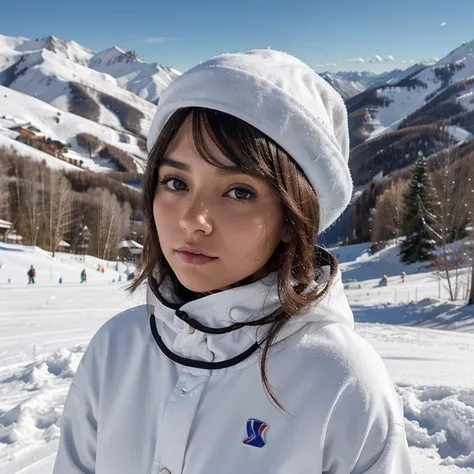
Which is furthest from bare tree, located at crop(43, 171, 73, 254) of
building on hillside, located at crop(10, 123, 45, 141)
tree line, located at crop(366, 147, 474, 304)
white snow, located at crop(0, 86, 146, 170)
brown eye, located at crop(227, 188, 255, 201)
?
white snow, located at crop(0, 86, 146, 170)

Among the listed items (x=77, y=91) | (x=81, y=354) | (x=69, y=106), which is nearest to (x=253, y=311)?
(x=81, y=354)

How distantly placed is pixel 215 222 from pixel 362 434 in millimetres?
589

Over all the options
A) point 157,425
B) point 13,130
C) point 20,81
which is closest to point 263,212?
point 157,425

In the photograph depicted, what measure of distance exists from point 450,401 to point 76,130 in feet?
419

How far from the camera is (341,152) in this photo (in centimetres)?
120

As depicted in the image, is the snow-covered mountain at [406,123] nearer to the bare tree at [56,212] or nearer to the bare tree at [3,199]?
the bare tree at [56,212]

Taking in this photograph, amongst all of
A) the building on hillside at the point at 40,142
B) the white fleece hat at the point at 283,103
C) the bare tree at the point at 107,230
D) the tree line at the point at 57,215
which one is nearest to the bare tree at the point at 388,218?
the bare tree at the point at 107,230

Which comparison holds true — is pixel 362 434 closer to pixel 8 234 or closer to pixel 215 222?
pixel 215 222

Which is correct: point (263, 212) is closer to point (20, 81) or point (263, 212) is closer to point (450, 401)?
point (450, 401)

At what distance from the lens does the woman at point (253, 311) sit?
102 centimetres

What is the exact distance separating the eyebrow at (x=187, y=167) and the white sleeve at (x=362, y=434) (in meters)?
0.56

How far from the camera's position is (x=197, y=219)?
1.04 metres

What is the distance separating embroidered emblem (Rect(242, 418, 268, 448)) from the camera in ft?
3.41

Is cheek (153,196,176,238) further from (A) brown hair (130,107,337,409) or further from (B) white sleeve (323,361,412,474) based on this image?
(B) white sleeve (323,361,412,474)
